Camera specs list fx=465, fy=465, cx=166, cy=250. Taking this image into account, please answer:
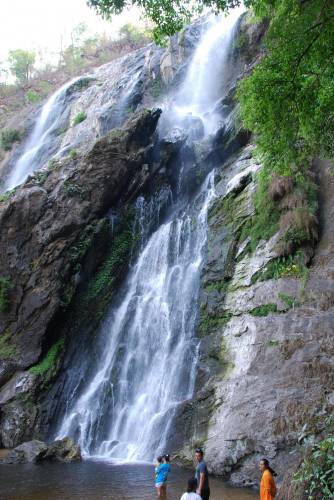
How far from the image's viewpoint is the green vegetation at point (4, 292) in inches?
835

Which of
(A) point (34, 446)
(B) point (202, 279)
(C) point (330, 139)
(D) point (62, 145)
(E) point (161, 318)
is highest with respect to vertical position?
(D) point (62, 145)

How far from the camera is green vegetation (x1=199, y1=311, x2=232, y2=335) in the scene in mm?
16422

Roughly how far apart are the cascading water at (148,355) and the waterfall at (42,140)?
1429 centimetres

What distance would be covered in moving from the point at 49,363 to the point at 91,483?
28.9ft

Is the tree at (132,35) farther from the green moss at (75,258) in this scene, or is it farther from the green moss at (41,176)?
the green moss at (75,258)

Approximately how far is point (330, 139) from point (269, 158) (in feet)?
5.05

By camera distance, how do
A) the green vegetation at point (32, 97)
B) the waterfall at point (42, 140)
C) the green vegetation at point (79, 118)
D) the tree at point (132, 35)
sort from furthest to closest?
the tree at point (132, 35), the green vegetation at point (32, 97), the green vegetation at point (79, 118), the waterfall at point (42, 140)

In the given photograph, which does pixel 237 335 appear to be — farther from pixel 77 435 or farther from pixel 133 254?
pixel 133 254

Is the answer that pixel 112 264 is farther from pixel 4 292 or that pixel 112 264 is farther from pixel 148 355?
pixel 148 355

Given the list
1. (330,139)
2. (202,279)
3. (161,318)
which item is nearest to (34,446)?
(161,318)

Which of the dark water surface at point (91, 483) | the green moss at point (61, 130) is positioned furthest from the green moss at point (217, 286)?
the green moss at point (61, 130)

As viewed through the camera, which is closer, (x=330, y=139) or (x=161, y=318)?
(x=330, y=139)

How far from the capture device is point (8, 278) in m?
21.7

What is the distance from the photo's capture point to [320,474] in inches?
275
